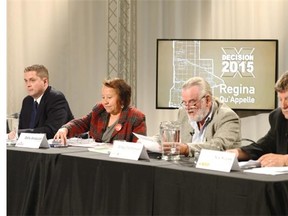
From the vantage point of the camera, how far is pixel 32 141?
2975mm

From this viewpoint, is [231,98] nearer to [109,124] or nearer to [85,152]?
[109,124]

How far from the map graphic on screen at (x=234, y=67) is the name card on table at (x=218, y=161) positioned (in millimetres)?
4289

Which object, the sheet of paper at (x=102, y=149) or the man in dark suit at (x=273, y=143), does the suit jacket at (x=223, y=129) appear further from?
the sheet of paper at (x=102, y=149)

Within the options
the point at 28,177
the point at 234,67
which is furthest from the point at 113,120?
the point at 234,67

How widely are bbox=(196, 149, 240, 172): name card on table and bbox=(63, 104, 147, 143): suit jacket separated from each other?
1.26 meters

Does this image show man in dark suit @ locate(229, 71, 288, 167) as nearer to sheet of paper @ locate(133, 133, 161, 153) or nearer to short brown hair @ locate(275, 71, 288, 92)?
short brown hair @ locate(275, 71, 288, 92)

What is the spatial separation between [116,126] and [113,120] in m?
0.09

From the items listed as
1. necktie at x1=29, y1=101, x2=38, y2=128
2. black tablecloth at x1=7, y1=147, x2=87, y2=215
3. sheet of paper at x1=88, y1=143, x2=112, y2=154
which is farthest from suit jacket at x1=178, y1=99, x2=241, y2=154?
necktie at x1=29, y1=101, x2=38, y2=128

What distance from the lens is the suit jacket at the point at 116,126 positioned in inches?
130

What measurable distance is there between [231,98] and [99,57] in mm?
1787

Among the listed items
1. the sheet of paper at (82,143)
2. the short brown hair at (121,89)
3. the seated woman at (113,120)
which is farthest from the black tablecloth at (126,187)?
the short brown hair at (121,89)

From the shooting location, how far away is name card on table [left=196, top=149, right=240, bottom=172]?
1938mm

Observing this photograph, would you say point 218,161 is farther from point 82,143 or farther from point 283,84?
point 82,143

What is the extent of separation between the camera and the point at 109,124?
3.43 m
